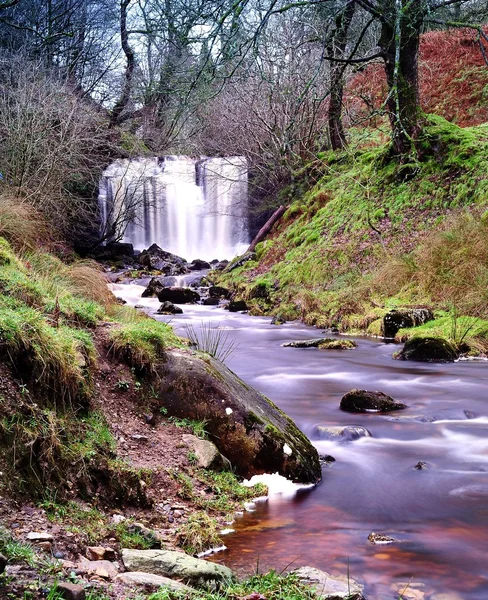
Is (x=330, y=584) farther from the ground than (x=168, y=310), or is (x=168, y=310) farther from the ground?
(x=168, y=310)

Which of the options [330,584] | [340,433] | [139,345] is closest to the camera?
[330,584]

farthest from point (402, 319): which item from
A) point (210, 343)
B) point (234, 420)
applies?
point (234, 420)

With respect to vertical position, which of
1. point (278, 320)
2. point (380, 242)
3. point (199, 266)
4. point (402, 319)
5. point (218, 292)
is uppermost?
point (380, 242)

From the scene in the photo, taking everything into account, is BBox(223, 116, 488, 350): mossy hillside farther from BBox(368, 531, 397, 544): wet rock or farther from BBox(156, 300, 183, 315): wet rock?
BBox(368, 531, 397, 544): wet rock

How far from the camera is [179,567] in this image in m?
3.04

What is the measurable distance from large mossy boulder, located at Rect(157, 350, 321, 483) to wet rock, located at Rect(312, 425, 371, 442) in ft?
2.80

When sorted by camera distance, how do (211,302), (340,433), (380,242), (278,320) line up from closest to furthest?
(340,433) < (278,320) < (380,242) < (211,302)

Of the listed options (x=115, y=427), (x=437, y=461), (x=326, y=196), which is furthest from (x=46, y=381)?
(x=326, y=196)

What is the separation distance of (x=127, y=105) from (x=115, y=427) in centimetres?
2345

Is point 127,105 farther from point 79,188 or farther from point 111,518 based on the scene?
point 111,518

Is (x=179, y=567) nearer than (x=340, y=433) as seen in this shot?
Yes

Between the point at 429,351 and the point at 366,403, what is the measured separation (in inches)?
130

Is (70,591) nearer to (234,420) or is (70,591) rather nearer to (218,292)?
(234,420)

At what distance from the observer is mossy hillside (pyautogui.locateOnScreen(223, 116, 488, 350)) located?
12.4m
